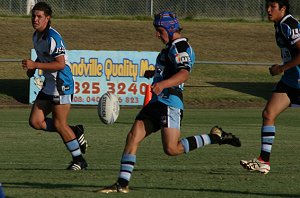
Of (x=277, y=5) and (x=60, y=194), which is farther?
(x=277, y=5)

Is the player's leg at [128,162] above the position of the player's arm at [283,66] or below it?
below

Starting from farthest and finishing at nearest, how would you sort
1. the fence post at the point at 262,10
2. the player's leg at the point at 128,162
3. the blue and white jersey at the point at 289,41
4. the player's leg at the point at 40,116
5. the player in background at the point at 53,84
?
the fence post at the point at 262,10
the player's leg at the point at 40,116
the player in background at the point at 53,84
the blue and white jersey at the point at 289,41
the player's leg at the point at 128,162

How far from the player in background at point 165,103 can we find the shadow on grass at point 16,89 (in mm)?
19352

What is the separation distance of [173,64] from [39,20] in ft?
9.09

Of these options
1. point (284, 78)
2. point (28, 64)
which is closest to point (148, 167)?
point (284, 78)

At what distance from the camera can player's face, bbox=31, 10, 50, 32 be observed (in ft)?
44.3

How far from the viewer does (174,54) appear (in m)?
11.3

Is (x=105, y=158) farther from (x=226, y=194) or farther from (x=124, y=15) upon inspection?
(x=124, y=15)

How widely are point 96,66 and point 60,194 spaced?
62.4 ft

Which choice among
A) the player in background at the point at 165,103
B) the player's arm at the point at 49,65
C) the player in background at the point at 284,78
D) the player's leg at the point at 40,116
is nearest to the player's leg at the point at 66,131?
the player's leg at the point at 40,116

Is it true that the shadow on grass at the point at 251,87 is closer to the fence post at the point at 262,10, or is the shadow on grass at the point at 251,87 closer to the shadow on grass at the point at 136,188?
the fence post at the point at 262,10

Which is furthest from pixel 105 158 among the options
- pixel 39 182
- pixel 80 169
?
pixel 39 182

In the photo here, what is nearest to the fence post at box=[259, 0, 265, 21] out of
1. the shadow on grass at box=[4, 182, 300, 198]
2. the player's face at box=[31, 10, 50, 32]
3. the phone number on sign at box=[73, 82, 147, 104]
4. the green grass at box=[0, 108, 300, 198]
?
the phone number on sign at box=[73, 82, 147, 104]

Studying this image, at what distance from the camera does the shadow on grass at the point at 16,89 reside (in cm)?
3106
